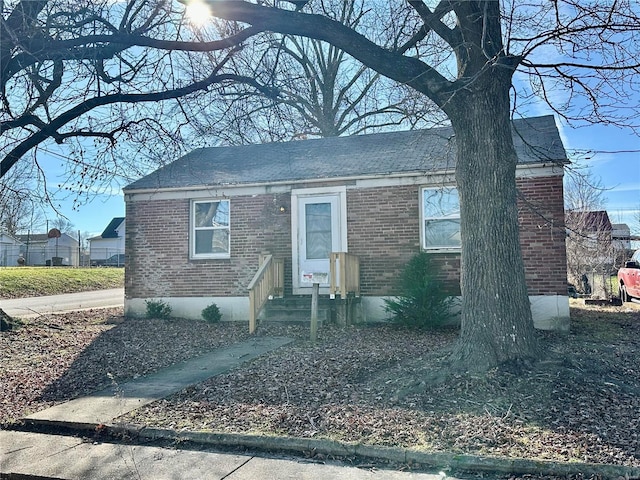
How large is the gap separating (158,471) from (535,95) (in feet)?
19.2

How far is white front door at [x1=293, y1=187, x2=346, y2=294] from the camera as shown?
11039mm

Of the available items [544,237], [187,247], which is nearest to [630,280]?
[544,237]

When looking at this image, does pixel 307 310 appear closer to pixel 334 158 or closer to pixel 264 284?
pixel 264 284

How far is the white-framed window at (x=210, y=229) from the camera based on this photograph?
474 inches

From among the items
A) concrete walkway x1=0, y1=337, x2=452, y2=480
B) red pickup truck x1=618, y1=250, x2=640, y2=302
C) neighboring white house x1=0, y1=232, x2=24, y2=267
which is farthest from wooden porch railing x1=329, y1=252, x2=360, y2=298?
neighboring white house x1=0, y1=232, x2=24, y2=267

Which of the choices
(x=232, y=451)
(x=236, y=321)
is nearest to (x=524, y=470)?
(x=232, y=451)

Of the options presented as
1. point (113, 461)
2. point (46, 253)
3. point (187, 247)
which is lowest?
point (113, 461)

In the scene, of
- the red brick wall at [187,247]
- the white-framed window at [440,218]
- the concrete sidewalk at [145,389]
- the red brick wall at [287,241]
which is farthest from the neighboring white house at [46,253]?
the concrete sidewalk at [145,389]

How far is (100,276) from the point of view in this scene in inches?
1094

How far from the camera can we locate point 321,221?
442 inches

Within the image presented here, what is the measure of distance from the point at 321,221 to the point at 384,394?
6.48 metres

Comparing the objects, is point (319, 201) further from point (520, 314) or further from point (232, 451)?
point (232, 451)

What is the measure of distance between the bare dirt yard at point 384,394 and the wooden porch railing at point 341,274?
152cm

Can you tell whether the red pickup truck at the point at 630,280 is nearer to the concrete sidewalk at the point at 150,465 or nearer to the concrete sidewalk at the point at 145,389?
the concrete sidewalk at the point at 145,389
